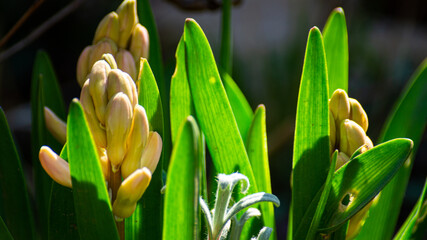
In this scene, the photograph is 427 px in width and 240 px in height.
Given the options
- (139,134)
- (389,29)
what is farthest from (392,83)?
(139,134)

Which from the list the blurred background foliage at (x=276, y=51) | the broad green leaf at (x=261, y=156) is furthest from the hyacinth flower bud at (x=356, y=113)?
the blurred background foliage at (x=276, y=51)

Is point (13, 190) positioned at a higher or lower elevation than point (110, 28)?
lower

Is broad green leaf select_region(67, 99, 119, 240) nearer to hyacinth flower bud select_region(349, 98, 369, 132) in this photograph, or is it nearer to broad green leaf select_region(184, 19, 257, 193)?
broad green leaf select_region(184, 19, 257, 193)

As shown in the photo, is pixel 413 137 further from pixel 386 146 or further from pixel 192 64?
pixel 192 64

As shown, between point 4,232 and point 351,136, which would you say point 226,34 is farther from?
point 4,232

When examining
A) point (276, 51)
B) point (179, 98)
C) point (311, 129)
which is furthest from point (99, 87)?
point (276, 51)

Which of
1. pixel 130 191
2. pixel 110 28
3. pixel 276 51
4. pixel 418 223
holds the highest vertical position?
pixel 110 28
